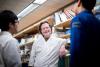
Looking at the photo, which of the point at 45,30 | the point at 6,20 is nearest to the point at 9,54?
the point at 6,20

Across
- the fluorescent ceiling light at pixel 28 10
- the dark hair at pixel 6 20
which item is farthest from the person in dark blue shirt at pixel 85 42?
the fluorescent ceiling light at pixel 28 10

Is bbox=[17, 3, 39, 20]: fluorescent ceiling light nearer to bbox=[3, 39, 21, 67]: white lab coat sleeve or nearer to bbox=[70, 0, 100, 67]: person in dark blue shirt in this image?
bbox=[3, 39, 21, 67]: white lab coat sleeve

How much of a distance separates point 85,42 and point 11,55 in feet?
2.60

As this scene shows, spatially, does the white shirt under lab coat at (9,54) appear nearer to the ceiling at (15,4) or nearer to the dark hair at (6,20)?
the dark hair at (6,20)

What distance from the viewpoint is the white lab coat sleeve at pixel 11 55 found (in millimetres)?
1794

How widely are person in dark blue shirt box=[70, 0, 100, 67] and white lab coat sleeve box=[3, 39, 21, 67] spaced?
2.31 feet

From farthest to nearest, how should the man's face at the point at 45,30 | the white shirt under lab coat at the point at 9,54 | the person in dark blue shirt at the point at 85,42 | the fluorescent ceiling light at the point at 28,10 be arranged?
the fluorescent ceiling light at the point at 28,10 < the man's face at the point at 45,30 < the white shirt under lab coat at the point at 9,54 < the person in dark blue shirt at the point at 85,42

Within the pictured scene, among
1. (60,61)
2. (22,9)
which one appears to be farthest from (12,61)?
(22,9)

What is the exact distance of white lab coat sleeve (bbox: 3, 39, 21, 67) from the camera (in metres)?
1.79

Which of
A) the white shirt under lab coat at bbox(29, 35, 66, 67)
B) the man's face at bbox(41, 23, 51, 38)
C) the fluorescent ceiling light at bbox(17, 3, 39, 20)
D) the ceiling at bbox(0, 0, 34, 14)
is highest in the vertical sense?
the ceiling at bbox(0, 0, 34, 14)

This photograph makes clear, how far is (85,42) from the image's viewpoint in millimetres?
1244

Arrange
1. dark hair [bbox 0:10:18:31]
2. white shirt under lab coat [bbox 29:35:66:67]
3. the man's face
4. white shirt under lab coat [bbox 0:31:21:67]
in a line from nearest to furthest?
white shirt under lab coat [bbox 0:31:21:67], dark hair [bbox 0:10:18:31], white shirt under lab coat [bbox 29:35:66:67], the man's face

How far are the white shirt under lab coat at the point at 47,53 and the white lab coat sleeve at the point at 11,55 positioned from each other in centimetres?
118

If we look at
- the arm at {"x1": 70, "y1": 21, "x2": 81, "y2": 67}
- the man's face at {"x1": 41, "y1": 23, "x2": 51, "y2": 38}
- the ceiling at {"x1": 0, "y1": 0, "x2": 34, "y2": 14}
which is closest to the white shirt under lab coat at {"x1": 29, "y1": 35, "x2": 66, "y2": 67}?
the man's face at {"x1": 41, "y1": 23, "x2": 51, "y2": 38}
